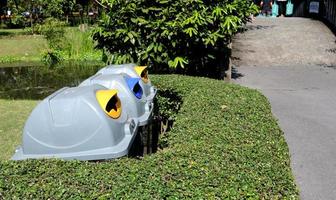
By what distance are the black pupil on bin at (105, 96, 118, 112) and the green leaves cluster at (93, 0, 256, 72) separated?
4189mm

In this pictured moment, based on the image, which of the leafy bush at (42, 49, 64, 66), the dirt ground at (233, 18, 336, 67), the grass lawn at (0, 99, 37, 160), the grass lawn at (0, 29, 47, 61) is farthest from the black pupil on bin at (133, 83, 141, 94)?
the grass lawn at (0, 29, 47, 61)

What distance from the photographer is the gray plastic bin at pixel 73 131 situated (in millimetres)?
3672

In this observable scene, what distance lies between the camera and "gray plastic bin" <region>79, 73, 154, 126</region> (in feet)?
15.2

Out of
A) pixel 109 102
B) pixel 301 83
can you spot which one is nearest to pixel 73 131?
pixel 109 102

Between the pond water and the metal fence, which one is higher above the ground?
the metal fence

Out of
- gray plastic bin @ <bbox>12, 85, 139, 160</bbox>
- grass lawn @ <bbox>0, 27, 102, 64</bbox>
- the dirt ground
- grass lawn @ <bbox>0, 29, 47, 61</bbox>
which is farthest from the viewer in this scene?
grass lawn @ <bbox>0, 29, 47, 61</bbox>

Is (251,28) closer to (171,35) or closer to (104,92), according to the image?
(171,35)

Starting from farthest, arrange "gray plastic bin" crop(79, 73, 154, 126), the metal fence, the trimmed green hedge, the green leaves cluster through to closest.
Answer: the metal fence → the green leaves cluster → "gray plastic bin" crop(79, 73, 154, 126) → the trimmed green hedge

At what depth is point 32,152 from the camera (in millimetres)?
3748

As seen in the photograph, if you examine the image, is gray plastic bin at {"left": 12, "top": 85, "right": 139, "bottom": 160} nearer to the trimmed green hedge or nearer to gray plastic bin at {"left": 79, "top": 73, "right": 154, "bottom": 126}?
the trimmed green hedge

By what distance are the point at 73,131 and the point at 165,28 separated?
15.9 feet

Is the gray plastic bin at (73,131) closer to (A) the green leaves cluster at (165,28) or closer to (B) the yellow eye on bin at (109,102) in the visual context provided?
(B) the yellow eye on bin at (109,102)

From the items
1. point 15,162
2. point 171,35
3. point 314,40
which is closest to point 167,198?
point 15,162

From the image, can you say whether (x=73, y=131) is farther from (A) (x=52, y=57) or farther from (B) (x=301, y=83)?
(A) (x=52, y=57)
